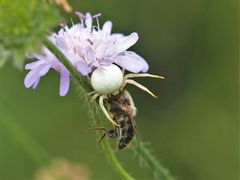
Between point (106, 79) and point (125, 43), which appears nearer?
point (106, 79)

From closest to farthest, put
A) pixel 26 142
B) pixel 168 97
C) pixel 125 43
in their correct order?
pixel 125 43
pixel 26 142
pixel 168 97

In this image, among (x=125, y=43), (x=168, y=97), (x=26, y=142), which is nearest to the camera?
(x=125, y=43)

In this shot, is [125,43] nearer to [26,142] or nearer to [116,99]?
[116,99]

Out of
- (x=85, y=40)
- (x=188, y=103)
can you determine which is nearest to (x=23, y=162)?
(x=188, y=103)

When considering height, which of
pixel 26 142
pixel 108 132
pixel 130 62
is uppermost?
pixel 130 62

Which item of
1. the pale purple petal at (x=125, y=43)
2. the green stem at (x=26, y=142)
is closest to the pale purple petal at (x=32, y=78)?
the pale purple petal at (x=125, y=43)

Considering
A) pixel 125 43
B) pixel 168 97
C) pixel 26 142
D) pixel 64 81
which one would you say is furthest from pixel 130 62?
pixel 168 97

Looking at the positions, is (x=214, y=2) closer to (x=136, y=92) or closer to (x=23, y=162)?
(x=136, y=92)
